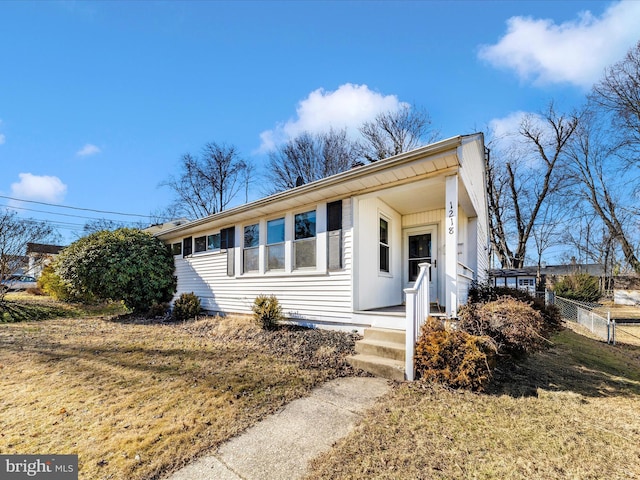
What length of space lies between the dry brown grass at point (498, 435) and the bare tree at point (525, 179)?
909 inches

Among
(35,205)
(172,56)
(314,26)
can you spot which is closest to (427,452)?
(314,26)

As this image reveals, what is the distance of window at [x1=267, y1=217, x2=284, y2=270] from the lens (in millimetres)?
8055

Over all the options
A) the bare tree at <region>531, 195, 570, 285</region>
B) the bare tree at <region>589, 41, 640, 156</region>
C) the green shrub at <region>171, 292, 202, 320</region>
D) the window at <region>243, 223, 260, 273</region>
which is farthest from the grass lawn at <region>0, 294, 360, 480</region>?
the bare tree at <region>531, 195, 570, 285</region>

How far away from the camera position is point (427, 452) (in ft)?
8.52

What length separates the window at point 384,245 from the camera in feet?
24.4

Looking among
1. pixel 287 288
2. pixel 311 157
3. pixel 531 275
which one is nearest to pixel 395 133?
pixel 311 157

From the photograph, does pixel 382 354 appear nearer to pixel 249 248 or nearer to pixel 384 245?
pixel 384 245

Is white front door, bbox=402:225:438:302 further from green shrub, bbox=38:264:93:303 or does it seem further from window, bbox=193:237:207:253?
green shrub, bbox=38:264:93:303

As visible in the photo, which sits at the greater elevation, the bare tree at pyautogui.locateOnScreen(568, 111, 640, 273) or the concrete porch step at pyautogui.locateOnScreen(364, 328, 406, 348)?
the bare tree at pyautogui.locateOnScreen(568, 111, 640, 273)

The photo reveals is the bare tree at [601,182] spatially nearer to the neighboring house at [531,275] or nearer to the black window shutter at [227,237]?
the neighboring house at [531,275]

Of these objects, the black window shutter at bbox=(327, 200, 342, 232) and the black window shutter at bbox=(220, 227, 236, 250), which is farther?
the black window shutter at bbox=(220, 227, 236, 250)

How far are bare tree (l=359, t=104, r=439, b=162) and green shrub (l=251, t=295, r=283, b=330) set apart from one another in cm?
1727

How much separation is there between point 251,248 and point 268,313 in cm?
230

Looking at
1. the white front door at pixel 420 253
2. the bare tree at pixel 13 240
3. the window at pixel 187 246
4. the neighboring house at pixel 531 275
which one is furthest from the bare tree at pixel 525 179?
the bare tree at pixel 13 240
